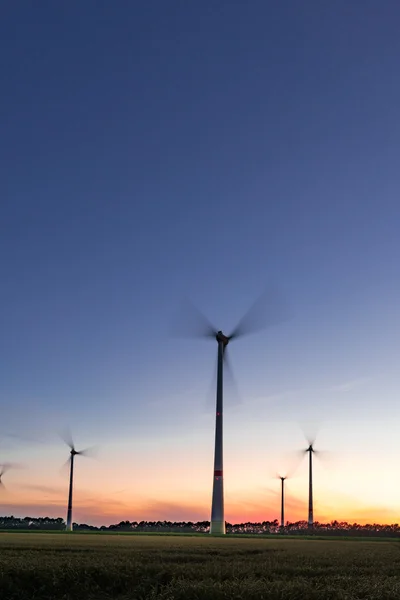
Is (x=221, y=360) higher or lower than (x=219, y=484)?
higher

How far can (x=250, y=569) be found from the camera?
21.2 meters

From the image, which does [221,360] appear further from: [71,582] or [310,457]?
[71,582]

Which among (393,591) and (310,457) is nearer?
(393,591)

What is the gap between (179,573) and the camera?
66.0ft

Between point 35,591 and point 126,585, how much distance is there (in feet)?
8.55

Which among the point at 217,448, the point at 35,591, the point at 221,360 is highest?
the point at 221,360

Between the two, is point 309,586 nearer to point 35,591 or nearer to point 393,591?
point 393,591

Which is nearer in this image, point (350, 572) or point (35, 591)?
point (35, 591)

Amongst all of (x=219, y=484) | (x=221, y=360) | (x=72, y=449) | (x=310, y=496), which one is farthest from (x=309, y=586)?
(x=72, y=449)

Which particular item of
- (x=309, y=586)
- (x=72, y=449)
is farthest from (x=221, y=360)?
(x=309, y=586)

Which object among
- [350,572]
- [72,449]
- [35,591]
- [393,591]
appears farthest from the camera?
[72,449]

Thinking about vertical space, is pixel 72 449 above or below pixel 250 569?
above

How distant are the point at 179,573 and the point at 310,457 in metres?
156

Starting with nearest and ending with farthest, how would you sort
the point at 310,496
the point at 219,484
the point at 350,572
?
the point at 350,572 < the point at 219,484 < the point at 310,496
